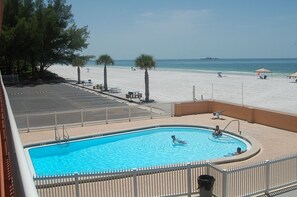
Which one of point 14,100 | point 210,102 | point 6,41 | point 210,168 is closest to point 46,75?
point 6,41

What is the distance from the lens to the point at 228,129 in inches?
778

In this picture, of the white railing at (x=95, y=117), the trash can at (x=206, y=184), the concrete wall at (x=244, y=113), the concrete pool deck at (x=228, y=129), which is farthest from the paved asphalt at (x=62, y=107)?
the trash can at (x=206, y=184)

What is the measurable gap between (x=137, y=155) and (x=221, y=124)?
242 inches

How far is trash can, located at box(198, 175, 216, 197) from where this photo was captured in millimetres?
9453

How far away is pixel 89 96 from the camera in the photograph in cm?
3619

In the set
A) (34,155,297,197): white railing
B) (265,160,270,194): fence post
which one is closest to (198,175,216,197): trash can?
(34,155,297,197): white railing

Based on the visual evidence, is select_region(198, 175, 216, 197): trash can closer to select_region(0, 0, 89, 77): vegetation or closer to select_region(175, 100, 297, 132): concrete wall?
select_region(175, 100, 297, 132): concrete wall

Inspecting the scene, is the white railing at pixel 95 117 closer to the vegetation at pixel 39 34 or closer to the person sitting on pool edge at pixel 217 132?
the person sitting on pool edge at pixel 217 132

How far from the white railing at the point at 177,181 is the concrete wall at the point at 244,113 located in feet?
28.8

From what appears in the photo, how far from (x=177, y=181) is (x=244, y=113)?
42.3 ft

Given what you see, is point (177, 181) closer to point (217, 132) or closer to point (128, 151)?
point (128, 151)

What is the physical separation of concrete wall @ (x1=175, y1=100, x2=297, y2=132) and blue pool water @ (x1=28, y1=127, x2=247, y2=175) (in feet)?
9.26

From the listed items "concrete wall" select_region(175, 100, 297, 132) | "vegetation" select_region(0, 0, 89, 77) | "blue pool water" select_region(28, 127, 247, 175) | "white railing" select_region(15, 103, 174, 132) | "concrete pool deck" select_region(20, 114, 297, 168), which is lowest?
"blue pool water" select_region(28, 127, 247, 175)

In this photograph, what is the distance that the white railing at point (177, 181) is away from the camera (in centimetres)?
927
